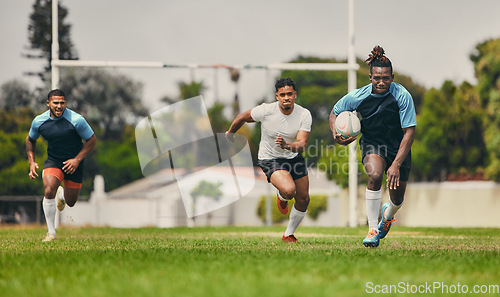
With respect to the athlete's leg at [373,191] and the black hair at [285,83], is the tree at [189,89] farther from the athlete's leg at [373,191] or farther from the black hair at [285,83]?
the athlete's leg at [373,191]

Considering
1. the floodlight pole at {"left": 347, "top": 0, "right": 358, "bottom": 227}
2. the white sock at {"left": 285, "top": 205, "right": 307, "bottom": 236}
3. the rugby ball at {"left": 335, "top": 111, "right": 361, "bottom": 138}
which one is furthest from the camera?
the floodlight pole at {"left": 347, "top": 0, "right": 358, "bottom": 227}

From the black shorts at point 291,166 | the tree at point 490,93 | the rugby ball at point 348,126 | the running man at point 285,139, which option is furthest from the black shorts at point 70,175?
the tree at point 490,93

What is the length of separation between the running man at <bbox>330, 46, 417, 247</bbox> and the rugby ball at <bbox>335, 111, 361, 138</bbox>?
7 centimetres

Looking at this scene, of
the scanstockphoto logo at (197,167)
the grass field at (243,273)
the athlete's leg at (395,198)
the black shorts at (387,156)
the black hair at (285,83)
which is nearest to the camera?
the grass field at (243,273)

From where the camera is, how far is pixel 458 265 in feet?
20.8

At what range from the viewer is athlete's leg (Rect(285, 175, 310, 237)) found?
10.4 meters

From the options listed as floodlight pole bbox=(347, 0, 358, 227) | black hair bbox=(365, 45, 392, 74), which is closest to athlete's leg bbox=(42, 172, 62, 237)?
black hair bbox=(365, 45, 392, 74)

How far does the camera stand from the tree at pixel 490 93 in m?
36.7

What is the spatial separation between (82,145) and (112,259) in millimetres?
4985

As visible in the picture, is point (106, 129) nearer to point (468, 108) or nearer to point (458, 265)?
point (468, 108)

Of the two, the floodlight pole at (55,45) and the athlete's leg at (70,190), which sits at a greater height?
the floodlight pole at (55,45)

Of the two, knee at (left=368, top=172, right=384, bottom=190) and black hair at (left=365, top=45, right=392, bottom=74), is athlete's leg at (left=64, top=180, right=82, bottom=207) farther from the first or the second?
black hair at (left=365, top=45, right=392, bottom=74)

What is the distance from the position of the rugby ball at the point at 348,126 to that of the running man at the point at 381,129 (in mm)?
66

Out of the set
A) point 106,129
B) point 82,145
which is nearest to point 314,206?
point 106,129
